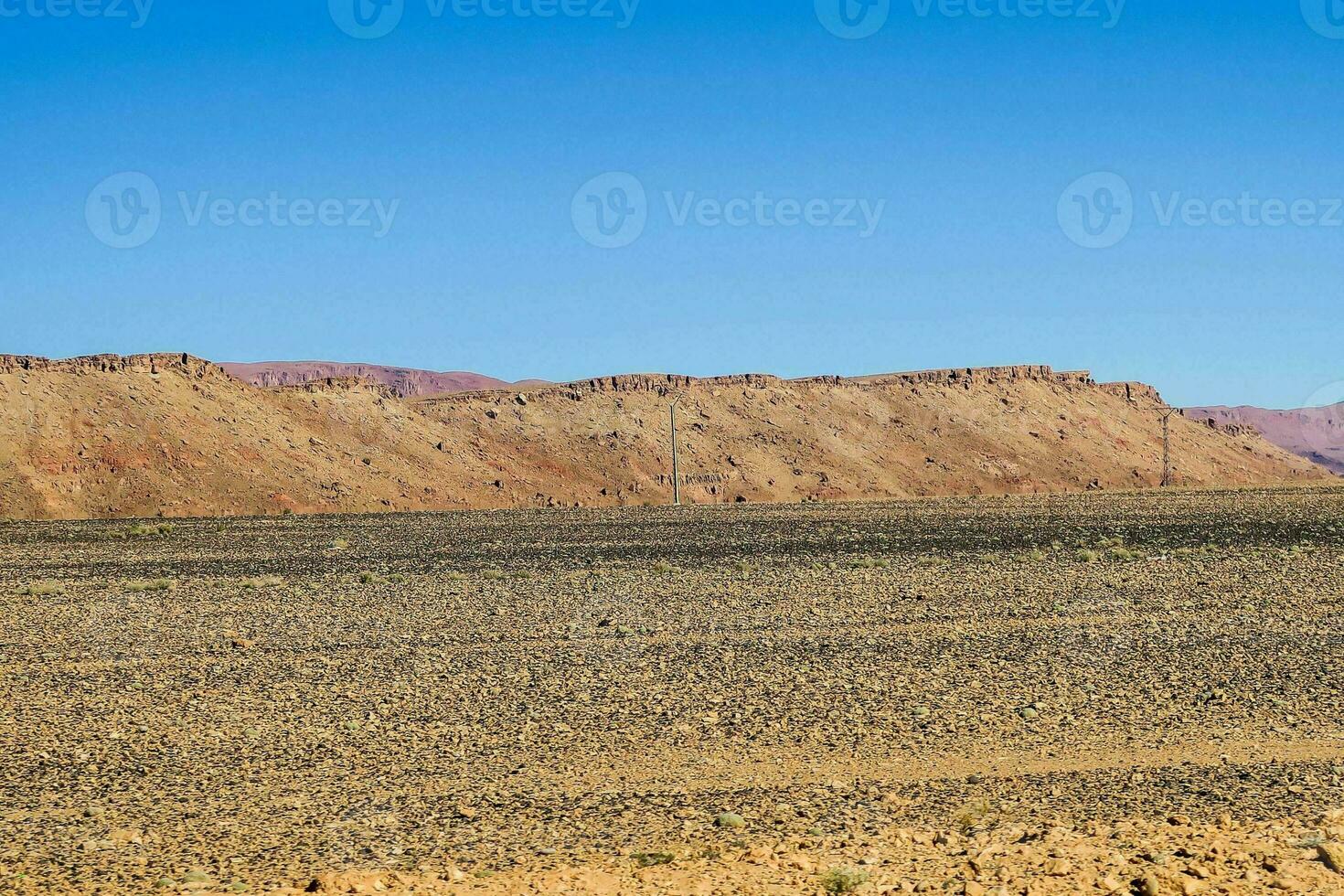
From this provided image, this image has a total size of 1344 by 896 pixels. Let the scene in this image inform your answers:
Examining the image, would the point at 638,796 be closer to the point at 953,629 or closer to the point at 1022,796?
the point at 1022,796

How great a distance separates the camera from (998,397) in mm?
142750

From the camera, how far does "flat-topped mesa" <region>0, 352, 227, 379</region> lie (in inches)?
3755

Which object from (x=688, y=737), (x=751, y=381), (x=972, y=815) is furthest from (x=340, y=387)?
(x=972, y=815)

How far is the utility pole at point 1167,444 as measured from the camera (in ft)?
429

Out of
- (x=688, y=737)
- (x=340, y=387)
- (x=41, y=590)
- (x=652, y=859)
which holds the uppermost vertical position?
(x=340, y=387)

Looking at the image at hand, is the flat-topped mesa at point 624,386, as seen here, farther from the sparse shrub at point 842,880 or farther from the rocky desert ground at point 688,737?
the sparse shrub at point 842,880

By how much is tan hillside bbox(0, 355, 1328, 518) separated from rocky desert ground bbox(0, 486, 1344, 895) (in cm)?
6232

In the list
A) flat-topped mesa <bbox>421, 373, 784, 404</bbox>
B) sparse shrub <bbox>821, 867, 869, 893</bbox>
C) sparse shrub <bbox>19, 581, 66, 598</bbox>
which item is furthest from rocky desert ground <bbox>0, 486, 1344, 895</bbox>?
flat-topped mesa <bbox>421, 373, 784, 404</bbox>

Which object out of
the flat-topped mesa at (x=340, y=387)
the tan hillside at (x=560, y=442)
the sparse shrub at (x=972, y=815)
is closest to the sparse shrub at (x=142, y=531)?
the tan hillside at (x=560, y=442)

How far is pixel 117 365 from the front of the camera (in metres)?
98.8

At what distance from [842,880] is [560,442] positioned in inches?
4392

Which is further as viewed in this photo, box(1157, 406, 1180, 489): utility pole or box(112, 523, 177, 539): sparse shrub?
box(1157, 406, 1180, 489): utility pole

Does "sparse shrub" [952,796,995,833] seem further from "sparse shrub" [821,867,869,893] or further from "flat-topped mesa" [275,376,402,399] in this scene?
"flat-topped mesa" [275,376,402,399]

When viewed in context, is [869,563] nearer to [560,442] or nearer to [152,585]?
[152,585]
